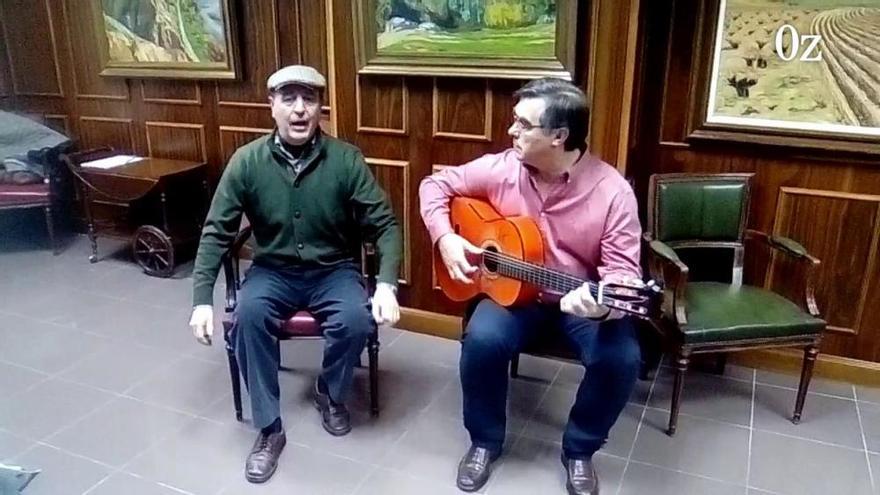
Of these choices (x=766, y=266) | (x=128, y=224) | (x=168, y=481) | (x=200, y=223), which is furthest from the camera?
(x=128, y=224)

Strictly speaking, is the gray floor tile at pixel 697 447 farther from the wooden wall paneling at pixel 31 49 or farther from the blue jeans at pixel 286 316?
the wooden wall paneling at pixel 31 49

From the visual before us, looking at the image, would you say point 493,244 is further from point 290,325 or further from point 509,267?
point 290,325

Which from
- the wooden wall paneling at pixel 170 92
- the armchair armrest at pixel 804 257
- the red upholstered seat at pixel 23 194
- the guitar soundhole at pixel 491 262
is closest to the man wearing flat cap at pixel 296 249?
the guitar soundhole at pixel 491 262

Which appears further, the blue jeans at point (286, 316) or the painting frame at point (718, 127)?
the painting frame at point (718, 127)

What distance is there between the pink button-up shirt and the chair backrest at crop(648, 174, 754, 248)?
629mm

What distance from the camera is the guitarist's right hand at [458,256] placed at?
209 cm

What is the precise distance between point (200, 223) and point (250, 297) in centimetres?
191

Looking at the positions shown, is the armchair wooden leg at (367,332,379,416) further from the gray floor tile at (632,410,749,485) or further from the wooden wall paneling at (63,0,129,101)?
the wooden wall paneling at (63,0,129,101)

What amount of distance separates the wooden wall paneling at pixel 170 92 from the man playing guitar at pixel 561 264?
2.26 meters

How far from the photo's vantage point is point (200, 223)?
154 inches

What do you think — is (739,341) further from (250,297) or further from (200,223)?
(200,223)

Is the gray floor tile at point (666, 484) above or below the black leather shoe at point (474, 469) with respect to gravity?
below

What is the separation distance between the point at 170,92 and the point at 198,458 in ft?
7.83

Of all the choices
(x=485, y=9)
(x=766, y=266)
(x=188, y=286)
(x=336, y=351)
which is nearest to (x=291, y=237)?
(x=336, y=351)
